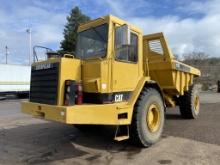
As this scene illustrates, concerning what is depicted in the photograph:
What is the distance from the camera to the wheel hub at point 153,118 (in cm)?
723

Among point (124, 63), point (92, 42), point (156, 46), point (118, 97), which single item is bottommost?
point (118, 97)

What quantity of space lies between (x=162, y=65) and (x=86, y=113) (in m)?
3.70

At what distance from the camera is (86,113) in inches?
229

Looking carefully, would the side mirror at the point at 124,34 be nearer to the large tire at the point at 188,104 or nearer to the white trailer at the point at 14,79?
the large tire at the point at 188,104

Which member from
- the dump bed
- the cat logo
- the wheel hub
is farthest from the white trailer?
the cat logo

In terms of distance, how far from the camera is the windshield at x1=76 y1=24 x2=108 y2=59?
659 centimetres

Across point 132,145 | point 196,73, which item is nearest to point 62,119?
point 132,145

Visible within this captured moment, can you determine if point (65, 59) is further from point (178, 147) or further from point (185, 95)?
point (185, 95)

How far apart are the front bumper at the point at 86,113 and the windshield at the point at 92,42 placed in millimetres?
1172

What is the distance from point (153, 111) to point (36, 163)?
3018mm

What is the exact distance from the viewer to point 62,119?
18.6 feet

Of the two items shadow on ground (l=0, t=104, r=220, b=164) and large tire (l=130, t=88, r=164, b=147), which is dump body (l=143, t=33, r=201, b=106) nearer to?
shadow on ground (l=0, t=104, r=220, b=164)

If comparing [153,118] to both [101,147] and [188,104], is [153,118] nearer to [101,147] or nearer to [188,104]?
[101,147]

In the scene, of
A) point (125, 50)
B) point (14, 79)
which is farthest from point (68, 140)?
point (14, 79)
